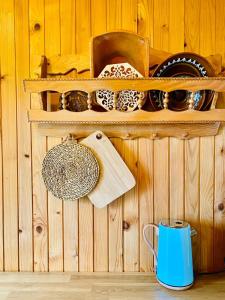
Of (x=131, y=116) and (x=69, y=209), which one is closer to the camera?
(x=131, y=116)

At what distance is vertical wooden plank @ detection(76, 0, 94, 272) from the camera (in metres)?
1.20

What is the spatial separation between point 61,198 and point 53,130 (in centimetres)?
27

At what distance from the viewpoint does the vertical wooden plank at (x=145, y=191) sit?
1.21 metres

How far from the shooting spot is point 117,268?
1.22m

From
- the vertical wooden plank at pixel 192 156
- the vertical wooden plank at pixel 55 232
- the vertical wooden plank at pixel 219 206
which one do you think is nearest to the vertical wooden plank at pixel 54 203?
the vertical wooden plank at pixel 55 232

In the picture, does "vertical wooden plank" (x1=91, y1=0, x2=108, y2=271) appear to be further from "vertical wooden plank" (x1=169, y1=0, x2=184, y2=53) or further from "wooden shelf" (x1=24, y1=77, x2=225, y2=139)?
"vertical wooden plank" (x1=169, y1=0, x2=184, y2=53)

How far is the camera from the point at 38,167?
1220 mm

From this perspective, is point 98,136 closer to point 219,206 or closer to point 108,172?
point 108,172

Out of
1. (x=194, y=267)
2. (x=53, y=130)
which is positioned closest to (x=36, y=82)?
(x=53, y=130)

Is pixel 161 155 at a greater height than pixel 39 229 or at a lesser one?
greater

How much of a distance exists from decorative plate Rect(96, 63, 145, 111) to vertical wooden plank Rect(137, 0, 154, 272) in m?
0.16

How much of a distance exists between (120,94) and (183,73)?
10.2 inches

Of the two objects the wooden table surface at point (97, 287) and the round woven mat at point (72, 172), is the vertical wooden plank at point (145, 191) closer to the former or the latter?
the wooden table surface at point (97, 287)

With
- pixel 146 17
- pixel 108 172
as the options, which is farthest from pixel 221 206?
pixel 146 17
